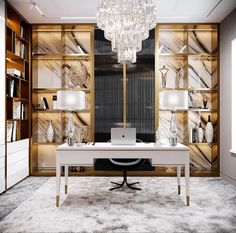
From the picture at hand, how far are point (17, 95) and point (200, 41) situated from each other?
12.1ft

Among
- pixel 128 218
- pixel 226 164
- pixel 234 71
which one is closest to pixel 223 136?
pixel 226 164

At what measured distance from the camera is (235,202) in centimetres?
371

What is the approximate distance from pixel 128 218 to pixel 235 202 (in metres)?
1.58

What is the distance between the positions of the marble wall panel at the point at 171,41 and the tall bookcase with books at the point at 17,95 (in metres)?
2.65

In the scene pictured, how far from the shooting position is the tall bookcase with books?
4512 mm

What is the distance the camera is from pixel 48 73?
18.7ft

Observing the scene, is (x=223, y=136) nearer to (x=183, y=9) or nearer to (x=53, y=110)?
(x=183, y=9)

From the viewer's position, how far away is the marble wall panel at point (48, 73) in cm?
568

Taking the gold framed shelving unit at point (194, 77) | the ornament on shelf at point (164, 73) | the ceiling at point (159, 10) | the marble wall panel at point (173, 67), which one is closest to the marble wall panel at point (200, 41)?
the gold framed shelving unit at point (194, 77)

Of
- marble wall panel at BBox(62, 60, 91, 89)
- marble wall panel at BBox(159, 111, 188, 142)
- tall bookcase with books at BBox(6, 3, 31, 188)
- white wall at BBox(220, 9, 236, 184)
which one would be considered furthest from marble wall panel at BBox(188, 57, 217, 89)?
tall bookcase with books at BBox(6, 3, 31, 188)

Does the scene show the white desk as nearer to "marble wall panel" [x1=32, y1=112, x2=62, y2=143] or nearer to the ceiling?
"marble wall panel" [x1=32, y1=112, x2=62, y2=143]

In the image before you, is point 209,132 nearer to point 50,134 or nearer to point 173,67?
point 173,67

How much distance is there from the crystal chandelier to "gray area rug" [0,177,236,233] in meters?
2.05

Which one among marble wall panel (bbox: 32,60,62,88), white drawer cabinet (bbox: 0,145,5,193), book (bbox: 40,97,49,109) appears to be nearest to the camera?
white drawer cabinet (bbox: 0,145,5,193)
